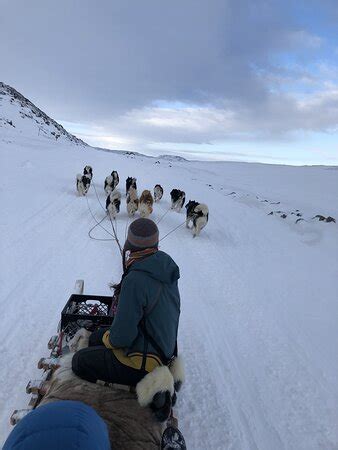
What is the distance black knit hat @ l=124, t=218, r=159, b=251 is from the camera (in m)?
2.86

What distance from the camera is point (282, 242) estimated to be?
435 inches

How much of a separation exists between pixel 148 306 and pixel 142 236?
0.50 metres

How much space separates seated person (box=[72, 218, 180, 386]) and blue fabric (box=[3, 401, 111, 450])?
1024 mm

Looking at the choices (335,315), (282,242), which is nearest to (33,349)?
(335,315)

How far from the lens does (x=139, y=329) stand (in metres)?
2.72

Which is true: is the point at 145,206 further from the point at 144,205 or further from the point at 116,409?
the point at 116,409

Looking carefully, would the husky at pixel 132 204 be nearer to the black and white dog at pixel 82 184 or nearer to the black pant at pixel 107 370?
the black and white dog at pixel 82 184

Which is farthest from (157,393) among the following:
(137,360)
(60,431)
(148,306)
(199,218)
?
(199,218)

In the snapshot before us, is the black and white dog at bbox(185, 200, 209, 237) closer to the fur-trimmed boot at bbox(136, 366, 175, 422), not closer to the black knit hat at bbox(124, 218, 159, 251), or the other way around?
the black knit hat at bbox(124, 218, 159, 251)

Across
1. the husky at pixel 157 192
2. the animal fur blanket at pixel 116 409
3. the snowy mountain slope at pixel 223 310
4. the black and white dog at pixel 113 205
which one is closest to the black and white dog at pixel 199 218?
the snowy mountain slope at pixel 223 310

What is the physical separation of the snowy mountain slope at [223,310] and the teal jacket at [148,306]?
1185 mm

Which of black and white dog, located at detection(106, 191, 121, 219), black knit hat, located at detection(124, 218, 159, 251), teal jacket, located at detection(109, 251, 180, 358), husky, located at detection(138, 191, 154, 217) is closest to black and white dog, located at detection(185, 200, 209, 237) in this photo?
husky, located at detection(138, 191, 154, 217)

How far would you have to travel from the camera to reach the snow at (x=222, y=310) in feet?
12.0

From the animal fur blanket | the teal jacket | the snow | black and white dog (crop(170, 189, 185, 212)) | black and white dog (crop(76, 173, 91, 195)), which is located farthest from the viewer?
black and white dog (crop(170, 189, 185, 212))
